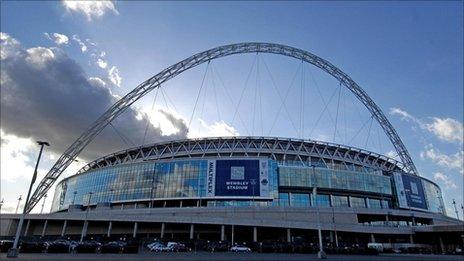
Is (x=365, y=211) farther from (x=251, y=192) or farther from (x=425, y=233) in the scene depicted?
(x=251, y=192)

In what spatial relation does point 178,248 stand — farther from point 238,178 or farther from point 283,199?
point 283,199

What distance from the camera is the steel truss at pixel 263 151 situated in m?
113

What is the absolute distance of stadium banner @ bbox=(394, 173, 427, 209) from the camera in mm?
109812

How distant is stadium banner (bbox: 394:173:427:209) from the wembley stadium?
1.18ft

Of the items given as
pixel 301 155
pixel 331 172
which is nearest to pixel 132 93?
pixel 301 155

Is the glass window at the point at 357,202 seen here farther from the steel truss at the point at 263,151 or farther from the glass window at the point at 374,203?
the steel truss at the point at 263,151

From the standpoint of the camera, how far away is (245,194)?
97.9 m

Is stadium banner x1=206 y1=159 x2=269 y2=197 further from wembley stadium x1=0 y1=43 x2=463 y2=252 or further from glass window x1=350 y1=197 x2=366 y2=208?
glass window x1=350 y1=197 x2=366 y2=208

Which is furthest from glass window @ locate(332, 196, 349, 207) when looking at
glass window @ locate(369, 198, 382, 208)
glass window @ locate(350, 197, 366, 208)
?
glass window @ locate(369, 198, 382, 208)

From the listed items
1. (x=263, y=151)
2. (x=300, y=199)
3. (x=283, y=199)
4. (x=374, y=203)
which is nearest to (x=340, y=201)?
→ (x=374, y=203)

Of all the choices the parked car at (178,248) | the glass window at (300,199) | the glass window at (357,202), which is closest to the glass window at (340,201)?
the glass window at (357,202)

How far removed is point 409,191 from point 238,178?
2324 inches

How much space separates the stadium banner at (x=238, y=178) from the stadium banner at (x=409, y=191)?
46203 millimetres

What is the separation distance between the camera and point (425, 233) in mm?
82250
